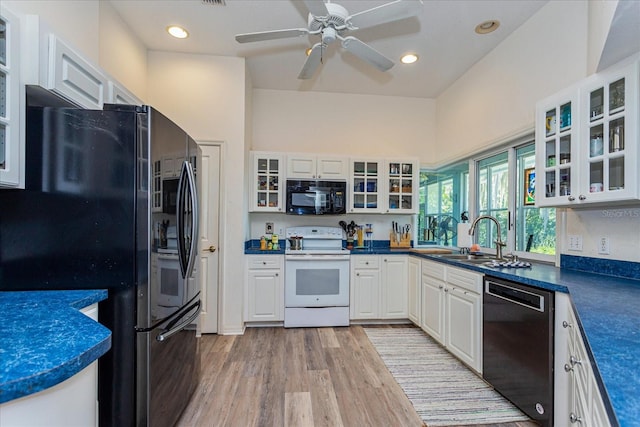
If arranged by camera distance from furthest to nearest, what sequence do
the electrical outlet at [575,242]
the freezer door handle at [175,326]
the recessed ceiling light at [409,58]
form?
the recessed ceiling light at [409,58]
the electrical outlet at [575,242]
the freezer door handle at [175,326]

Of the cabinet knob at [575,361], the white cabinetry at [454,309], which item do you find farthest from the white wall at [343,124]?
the cabinet knob at [575,361]

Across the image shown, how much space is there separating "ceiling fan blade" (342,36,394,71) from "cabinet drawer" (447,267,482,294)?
71.8 inches

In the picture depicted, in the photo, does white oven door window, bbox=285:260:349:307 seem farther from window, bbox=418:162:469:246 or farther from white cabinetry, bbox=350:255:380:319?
window, bbox=418:162:469:246

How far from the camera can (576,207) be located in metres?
2.08

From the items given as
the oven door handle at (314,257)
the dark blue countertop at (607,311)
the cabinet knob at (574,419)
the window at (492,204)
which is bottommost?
the cabinet knob at (574,419)

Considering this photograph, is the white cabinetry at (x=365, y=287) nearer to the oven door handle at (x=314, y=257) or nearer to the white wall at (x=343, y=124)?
the oven door handle at (x=314, y=257)

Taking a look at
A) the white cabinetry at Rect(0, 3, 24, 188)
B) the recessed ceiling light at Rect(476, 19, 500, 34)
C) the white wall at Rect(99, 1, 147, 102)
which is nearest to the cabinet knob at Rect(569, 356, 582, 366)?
the white cabinetry at Rect(0, 3, 24, 188)

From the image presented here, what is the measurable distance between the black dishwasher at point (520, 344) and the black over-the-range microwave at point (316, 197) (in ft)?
6.29

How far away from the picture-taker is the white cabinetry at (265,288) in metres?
3.30

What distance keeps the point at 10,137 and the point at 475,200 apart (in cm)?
389

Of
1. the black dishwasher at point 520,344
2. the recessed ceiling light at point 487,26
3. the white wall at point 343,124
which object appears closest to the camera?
the black dishwasher at point 520,344

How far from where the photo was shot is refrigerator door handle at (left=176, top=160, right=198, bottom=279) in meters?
1.69

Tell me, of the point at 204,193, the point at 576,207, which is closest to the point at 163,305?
the point at 204,193

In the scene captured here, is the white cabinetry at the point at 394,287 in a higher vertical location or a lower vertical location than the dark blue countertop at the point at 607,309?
lower
